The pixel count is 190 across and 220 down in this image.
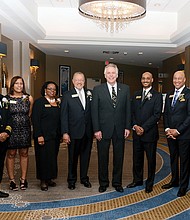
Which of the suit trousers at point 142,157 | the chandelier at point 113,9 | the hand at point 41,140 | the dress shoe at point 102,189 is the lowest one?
the dress shoe at point 102,189

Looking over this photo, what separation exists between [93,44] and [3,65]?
123 inches

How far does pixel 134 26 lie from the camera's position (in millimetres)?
9523

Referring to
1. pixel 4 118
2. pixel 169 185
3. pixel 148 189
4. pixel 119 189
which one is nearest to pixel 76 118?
pixel 4 118

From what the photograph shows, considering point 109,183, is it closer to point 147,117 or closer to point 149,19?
point 147,117

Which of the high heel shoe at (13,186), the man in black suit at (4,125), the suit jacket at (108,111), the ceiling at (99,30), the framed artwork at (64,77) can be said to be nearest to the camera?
the man in black suit at (4,125)

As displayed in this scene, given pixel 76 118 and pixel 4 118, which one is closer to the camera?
pixel 4 118

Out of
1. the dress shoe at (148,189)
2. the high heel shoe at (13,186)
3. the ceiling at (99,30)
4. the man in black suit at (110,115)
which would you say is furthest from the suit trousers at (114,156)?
the ceiling at (99,30)

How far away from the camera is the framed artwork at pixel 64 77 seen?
14.4m

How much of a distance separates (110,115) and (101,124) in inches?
7.3

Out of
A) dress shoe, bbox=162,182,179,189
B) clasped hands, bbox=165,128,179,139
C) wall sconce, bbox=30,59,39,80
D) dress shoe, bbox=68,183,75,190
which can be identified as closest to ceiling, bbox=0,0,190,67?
wall sconce, bbox=30,59,39,80

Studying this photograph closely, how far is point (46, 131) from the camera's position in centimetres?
434

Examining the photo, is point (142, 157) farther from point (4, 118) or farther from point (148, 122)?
point (4, 118)

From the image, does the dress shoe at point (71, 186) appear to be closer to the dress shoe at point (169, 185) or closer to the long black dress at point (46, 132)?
the long black dress at point (46, 132)

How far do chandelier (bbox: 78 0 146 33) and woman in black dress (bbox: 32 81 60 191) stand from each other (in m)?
2.10
